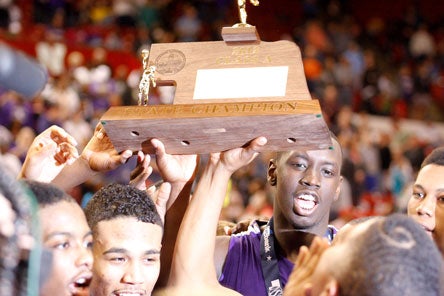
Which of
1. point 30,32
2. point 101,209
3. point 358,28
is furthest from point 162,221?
point 358,28

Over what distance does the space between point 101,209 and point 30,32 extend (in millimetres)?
9528

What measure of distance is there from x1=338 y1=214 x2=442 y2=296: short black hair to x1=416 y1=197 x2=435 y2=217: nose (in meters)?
1.58

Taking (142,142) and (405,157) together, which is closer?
(142,142)

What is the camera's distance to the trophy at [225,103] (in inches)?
112

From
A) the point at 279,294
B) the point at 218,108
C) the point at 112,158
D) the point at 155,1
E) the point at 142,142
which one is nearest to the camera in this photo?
the point at 218,108

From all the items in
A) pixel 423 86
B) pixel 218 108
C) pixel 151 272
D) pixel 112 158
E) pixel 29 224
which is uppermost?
pixel 29 224

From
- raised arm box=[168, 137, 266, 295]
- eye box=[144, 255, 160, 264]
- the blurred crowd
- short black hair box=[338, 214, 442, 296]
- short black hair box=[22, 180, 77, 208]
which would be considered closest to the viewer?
short black hair box=[338, 214, 442, 296]

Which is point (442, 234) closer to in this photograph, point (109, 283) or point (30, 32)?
point (109, 283)

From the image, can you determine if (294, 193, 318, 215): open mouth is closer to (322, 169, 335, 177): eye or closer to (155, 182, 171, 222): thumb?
(322, 169, 335, 177): eye

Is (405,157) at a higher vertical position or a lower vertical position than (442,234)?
lower

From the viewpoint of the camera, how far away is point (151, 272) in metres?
3.12

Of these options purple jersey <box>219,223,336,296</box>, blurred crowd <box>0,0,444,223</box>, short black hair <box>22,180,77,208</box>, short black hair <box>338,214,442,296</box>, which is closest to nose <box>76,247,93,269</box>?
short black hair <box>22,180,77,208</box>

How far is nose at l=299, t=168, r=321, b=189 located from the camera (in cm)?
384

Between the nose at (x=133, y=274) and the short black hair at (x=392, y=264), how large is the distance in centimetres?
101
